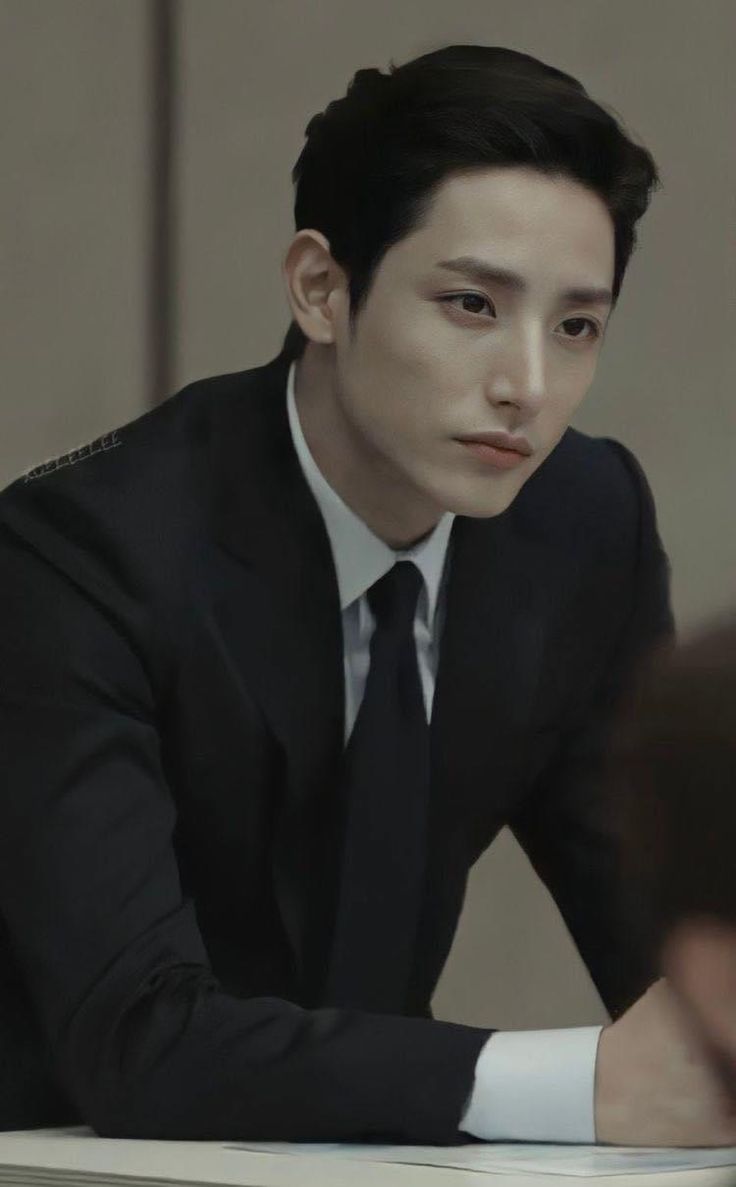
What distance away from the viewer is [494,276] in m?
1.31

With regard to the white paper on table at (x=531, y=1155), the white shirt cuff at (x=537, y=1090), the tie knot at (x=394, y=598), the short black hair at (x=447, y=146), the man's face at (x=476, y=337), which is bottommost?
the white paper on table at (x=531, y=1155)

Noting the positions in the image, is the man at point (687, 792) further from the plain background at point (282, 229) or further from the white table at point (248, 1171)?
the plain background at point (282, 229)

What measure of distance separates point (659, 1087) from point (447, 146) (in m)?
0.65

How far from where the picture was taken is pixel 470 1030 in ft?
3.61

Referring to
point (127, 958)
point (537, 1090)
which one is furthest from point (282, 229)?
point (537, 1090)

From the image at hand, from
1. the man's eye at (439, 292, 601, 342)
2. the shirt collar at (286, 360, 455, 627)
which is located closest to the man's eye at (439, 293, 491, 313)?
the man's eye at (439, 292, 601, 342)

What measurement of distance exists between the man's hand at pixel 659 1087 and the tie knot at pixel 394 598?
42 cm

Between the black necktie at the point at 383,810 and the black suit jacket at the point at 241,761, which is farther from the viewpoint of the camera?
the black necktie at the point at 383,810

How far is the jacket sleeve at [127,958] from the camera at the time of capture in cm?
109

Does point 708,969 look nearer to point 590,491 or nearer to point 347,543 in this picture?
point 347,543

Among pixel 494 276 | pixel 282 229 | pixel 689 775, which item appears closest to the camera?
pixel 689 775

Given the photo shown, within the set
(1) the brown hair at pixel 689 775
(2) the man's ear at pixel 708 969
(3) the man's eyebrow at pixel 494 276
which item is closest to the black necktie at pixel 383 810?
(3) the man's eyebrow at pixel 494 276

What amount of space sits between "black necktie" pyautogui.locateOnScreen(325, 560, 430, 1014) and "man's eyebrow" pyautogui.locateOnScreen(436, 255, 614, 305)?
217 mm

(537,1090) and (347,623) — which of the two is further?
(347,623)
